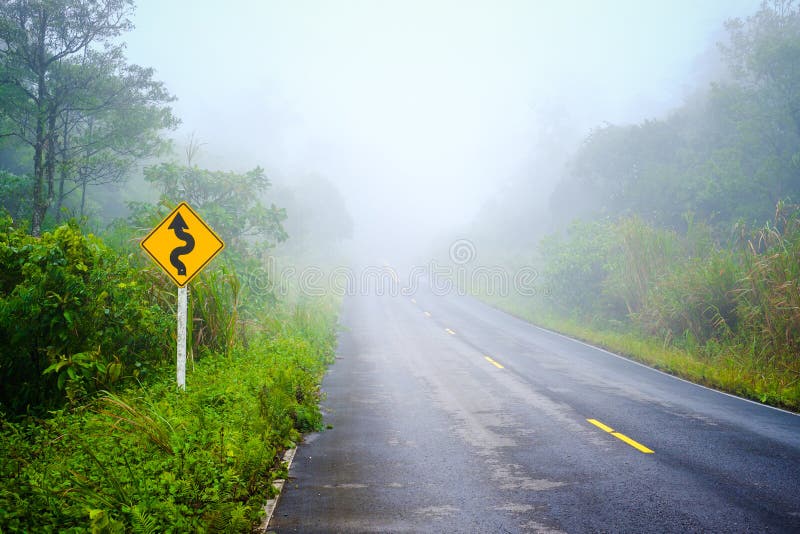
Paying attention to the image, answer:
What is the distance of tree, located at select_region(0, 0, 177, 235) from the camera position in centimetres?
1678

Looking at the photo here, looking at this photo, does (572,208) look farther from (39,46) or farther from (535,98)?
(39,46)

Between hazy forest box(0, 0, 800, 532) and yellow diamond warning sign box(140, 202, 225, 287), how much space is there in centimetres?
82

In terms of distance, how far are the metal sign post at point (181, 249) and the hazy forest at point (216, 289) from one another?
77cm

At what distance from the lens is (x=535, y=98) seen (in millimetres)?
57906

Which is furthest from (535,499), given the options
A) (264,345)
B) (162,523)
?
(264,345)

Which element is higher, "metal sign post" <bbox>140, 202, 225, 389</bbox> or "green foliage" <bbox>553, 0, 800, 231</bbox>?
"green foliage" <bbox>553, 0, 800, 231</bbox>

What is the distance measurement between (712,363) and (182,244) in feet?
40.0

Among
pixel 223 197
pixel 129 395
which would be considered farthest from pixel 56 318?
pixel 223 197

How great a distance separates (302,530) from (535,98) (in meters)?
60.4

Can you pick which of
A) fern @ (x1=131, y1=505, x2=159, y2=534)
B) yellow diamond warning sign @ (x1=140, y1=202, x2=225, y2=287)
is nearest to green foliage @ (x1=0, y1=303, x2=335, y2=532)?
fern @ (x1=131, y1=505, x2=159, y2=534)

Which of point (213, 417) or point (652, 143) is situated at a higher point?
point (652, 143)

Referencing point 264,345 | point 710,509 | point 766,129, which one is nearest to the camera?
point 710,509

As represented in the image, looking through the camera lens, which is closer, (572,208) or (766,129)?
(766,129)

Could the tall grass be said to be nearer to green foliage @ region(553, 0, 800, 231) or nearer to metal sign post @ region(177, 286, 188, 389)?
green foliage @ region(553, 0, 800, 231)
